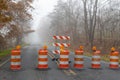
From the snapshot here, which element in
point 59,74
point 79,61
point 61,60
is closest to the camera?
point 59,74

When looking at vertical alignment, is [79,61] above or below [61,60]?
below

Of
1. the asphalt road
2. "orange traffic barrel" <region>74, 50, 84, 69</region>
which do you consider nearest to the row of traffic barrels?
"orange traffic barrel" <region>74, 50, 84, 69</region>

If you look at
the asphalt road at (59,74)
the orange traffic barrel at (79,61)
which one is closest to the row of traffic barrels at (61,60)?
the orange traffic barrel at (79,61)

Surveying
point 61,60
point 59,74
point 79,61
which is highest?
point 61,60

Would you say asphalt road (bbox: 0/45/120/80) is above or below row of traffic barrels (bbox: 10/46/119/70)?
below

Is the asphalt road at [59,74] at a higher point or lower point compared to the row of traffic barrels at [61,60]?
lower

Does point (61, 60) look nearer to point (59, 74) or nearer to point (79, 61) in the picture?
point (79, 61)

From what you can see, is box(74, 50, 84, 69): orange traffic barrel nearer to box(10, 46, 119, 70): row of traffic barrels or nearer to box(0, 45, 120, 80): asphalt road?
box(10, 46, 119, 70): row of traffic barrels

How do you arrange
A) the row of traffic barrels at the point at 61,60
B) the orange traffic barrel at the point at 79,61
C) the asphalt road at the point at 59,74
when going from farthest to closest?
the orange traffic barrel at the point at 79,61, the row of traffic barrels at the point at 61,60, the asphalt road at the point at 59,74

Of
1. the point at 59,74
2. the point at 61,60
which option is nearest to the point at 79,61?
the point at 61,60

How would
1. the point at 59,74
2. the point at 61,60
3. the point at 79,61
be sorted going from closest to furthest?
the point at 59,74, the point at 61,60, the point at 79,61

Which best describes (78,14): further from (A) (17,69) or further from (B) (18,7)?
(A) (17,69)

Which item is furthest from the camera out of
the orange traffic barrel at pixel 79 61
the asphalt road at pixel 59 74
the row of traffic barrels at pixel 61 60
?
the orange traffic barrel at pixel 79 61

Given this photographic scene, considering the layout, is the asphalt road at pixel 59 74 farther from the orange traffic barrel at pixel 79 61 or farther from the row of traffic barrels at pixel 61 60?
the orange traffic barrel at pixel 79 61
